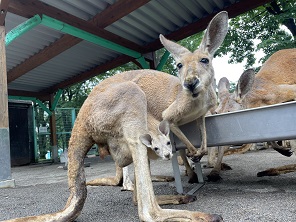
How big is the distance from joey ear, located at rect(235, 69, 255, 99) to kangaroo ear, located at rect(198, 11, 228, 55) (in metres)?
1.04

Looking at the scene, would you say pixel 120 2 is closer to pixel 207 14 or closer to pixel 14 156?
pixel 207 14

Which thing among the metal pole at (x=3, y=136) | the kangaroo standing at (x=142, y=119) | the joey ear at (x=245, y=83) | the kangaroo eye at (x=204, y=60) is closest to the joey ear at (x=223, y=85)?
the joey ear at (x=245, y=83)

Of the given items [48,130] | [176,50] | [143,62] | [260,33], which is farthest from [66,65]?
[176,50]

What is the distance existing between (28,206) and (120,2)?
12.5 feet

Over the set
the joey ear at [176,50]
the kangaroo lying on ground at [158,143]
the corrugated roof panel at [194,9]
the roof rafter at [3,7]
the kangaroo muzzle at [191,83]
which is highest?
Answer: the corrugated roof panel at [194,9]

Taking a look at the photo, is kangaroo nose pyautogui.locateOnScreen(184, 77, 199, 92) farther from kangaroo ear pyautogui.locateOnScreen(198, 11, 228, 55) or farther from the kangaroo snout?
kangaroo ear pyautogui.locateOnScreen(198, 11, 228, 55)

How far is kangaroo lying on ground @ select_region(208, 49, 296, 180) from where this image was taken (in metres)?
2.84

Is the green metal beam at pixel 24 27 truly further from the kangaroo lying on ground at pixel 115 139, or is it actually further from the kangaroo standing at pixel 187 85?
the kangaroo lying on ground at pixel 115 139

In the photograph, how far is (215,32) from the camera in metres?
1.91

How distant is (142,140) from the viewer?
158cm

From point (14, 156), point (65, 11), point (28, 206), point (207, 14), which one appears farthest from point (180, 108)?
point (14, 156)

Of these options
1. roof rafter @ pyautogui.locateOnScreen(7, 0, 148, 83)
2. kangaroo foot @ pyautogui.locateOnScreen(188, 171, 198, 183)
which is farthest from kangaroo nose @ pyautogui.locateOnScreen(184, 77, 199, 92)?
roof rafter @ pyautogui.locateOnScreen(7, 0, 148, 83)

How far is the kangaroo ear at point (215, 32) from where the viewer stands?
1.87 meters

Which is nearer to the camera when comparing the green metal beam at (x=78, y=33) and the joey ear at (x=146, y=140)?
the joey ear at (x=146, y=140)
